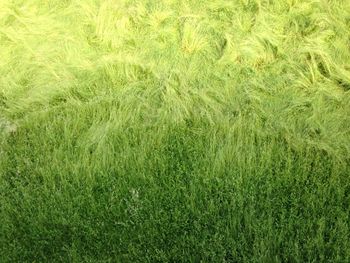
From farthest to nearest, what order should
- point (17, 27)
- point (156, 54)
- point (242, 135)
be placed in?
point (17, 27) < point (156, 54) < point (242, 135)

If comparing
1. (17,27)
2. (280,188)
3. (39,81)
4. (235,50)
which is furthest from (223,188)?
(17,27)

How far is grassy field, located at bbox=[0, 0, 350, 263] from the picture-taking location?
3.48 m

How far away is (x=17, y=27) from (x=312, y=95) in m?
3.28

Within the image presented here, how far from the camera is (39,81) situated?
197 inches

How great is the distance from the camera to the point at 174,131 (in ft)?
13.9

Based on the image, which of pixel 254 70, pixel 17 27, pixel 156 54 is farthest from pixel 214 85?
pixel 17 27

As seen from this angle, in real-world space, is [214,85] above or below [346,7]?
below

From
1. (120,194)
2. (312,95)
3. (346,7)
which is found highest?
(346,7)

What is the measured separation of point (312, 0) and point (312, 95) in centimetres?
112

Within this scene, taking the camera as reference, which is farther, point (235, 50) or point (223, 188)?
point (235, 50)

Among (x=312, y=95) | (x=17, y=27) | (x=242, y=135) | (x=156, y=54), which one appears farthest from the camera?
(x=17, y=27)

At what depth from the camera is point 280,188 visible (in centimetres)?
370

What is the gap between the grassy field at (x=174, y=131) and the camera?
3482mm

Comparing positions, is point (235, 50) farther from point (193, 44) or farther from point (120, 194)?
point (120, 194)
